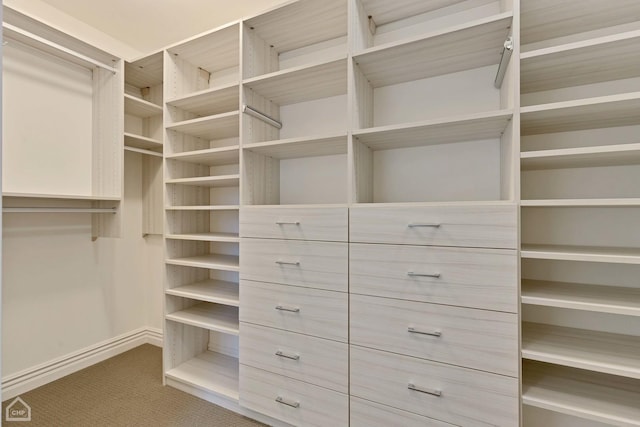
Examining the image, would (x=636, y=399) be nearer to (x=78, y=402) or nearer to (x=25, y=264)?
(x=78, y=402)

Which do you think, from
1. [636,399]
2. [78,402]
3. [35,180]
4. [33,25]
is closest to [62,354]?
[78,402]

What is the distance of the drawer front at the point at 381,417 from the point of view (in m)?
1.54

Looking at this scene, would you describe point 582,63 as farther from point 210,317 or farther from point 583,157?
point 210,317

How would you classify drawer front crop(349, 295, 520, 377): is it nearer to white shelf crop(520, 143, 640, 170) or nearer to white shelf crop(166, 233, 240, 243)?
white shelf crop(520, 143, 640, 170)

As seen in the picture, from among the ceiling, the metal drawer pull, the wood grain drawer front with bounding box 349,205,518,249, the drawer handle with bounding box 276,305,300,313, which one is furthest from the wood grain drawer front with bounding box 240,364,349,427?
the ceiling

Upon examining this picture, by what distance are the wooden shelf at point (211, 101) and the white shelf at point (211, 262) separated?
3.53 feet

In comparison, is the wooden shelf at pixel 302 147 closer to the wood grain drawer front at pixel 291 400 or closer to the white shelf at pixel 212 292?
the white shelf at pixel 212 292

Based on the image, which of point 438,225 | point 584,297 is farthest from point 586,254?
point 438,225

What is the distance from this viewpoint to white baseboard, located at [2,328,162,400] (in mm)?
2184

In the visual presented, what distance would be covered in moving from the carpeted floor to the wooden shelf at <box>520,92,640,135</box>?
2201 mm

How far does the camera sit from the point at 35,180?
2281mm

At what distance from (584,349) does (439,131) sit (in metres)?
1.15

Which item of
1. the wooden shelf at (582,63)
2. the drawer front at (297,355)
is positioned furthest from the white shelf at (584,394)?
the wooden shelf at (582,63)

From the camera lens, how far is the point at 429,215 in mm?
1529
